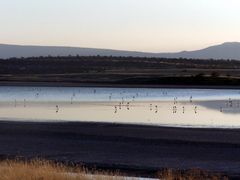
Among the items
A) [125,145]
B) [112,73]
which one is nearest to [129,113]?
[125,145]

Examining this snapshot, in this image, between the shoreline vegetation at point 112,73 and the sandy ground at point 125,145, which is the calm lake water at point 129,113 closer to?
the sandy ground at point 125,145

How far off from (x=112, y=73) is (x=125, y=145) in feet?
307

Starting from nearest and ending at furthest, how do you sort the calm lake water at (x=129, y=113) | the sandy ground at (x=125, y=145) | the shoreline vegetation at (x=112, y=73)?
the sandy ground at (x=125, y=145) → the calm lake water at (x=129, y=113) → the shoreline vegetation at (x=112, y=73)

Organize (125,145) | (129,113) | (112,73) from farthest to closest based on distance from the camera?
(112,73) < (129,113) < (125,145)

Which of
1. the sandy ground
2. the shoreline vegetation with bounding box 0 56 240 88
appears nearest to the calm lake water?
the sandy ground

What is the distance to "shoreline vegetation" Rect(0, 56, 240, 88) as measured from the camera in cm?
9094

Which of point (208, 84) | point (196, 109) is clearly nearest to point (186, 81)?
point (208, 84)

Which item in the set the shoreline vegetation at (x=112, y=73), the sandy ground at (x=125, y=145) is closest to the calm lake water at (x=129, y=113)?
the sandy ground at (x=125, y=145)

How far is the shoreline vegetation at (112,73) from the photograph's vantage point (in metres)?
90.9

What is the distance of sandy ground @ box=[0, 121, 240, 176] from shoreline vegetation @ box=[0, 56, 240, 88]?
55.6 metres

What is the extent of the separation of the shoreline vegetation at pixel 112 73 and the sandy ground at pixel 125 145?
55624 millimetres

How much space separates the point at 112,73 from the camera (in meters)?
120

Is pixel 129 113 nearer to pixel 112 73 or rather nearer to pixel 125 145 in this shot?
pixel 125 145

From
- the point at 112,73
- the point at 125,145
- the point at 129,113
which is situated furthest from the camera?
the point at 112,73
